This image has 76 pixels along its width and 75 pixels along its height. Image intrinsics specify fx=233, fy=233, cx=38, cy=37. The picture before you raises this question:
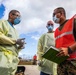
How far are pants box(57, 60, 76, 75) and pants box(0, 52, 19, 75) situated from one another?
1.07 metres

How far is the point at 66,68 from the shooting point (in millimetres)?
3271

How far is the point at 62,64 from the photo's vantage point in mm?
3346

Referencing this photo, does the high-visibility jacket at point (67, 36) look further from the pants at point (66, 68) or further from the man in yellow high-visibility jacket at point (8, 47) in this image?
the man in yellow high-visibility jacket at point (8, 47)

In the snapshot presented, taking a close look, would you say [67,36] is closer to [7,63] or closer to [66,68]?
[66,68]

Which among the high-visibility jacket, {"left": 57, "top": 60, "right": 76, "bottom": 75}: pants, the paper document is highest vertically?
the high-visibility jacket

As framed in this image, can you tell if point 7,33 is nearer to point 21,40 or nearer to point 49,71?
point 21,40

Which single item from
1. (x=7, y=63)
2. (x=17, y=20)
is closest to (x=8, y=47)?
(x=7, y=63)

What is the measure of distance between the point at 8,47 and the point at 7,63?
318mm

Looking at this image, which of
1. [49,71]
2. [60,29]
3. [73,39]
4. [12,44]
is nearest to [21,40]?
[12,44]

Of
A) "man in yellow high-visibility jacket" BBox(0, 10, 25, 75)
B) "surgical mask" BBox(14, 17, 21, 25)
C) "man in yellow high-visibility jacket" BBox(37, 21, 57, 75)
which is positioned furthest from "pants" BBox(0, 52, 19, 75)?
"man in yellow high-visibility jacket" BBox(37, 21, 57, 75)

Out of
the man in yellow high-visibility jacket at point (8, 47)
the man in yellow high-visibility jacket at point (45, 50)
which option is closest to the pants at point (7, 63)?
the man in yellow high-visibility jacket at point (8, 47)

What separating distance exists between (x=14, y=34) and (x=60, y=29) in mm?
1269

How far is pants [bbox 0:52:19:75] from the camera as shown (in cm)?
402

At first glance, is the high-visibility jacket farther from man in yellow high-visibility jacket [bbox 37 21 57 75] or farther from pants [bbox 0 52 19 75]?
man in yellow high-visibility jacket [bbox 37 21 57 75]
